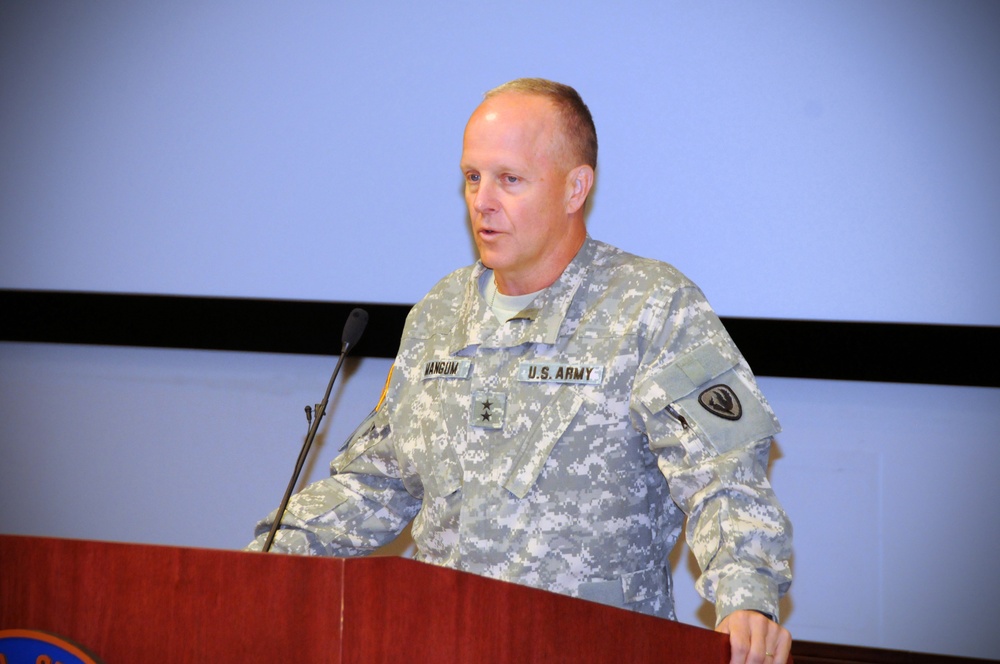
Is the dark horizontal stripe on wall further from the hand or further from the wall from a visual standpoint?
the hand

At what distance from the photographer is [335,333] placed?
10.7ft

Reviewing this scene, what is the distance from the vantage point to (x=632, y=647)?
1253 millimetres

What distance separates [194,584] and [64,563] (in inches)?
6.1

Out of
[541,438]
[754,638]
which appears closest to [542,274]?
[541,438]

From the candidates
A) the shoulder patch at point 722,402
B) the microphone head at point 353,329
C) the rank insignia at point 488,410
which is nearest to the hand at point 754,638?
the shoulder patch at point 722,402

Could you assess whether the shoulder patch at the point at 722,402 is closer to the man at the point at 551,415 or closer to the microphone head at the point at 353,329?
the man at the point at 551,415

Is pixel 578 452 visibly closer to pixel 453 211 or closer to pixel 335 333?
pixel 453 211

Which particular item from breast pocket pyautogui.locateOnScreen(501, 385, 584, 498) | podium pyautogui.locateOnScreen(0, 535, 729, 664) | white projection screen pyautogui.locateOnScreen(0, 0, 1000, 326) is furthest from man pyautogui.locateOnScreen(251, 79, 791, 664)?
white projection screen pyautogui.locateOnScreen(0, 0, 1000, 326)

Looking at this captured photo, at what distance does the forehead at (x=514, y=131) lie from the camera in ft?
6.28

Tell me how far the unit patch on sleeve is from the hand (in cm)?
52

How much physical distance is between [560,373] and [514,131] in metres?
0.44

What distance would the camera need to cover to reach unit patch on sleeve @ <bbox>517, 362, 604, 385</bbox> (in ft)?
6.08

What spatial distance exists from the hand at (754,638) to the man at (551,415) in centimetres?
20

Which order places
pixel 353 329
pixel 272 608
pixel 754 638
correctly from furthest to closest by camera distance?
1. pixel 353 329
2. pixel 754 638
3. pixel 272 608
